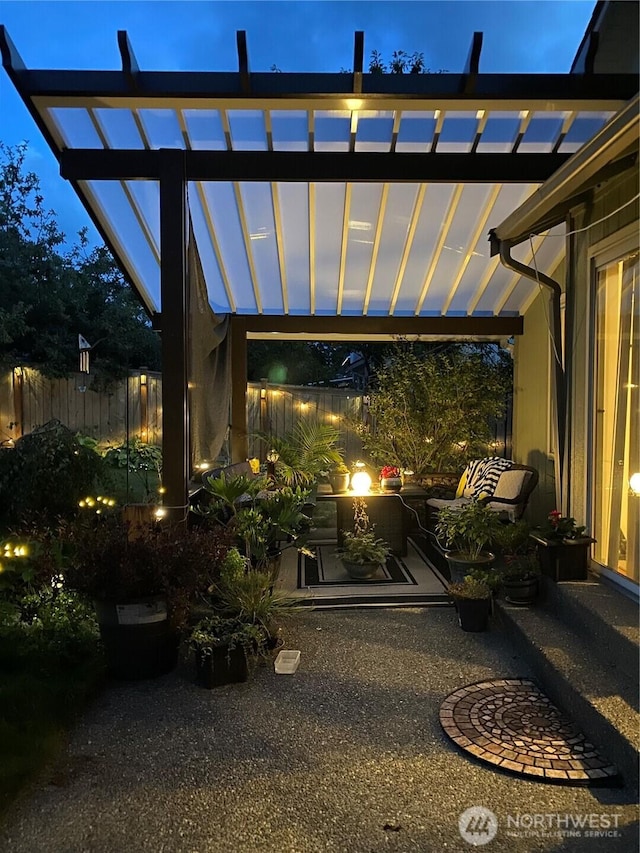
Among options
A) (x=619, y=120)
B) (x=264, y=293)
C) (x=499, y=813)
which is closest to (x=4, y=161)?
(x=264, y=293)

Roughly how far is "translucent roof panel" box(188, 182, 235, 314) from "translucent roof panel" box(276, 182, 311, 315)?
717mm

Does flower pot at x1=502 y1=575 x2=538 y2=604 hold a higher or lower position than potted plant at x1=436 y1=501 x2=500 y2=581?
lower

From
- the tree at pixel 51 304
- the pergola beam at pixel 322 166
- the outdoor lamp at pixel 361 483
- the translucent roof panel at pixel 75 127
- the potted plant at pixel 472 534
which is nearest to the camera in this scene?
the translucent roof panel at pixel 75 127

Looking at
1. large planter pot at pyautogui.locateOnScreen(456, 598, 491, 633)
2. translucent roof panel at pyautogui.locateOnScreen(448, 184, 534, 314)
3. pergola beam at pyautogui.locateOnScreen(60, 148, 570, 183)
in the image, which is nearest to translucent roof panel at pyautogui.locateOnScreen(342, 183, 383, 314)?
pergola beam at pyautogui.locateOnScreen(60, 148, 570, 183)

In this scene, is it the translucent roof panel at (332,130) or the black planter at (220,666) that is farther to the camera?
the translucent roof panel at (332,130)

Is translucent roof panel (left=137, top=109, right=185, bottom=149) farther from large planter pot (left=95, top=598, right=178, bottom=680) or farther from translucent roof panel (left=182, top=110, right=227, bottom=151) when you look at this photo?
large planter pot (left=95, top=598, right=178, bottom=680)

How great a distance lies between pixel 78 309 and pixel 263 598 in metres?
9.32

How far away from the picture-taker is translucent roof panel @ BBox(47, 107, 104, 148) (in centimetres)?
409

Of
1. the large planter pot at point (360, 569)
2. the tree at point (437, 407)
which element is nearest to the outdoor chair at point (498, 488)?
the large planter pot at point (360, 569)

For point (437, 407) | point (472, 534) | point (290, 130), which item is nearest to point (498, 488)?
point (472, 534)

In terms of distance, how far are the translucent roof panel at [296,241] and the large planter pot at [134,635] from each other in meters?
3.64

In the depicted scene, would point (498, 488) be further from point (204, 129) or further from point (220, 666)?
point (204, 129)

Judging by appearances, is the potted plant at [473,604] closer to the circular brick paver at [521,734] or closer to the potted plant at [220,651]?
the circular brick paver at [521,734]

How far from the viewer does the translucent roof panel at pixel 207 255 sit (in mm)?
5309
